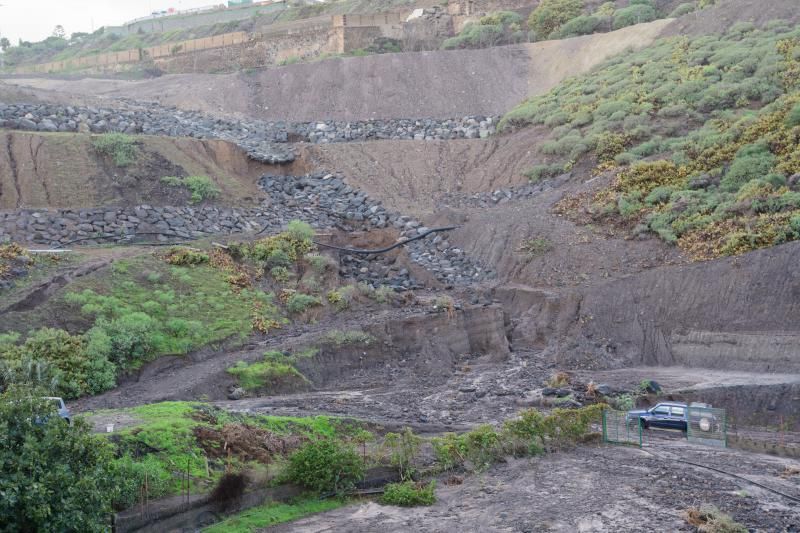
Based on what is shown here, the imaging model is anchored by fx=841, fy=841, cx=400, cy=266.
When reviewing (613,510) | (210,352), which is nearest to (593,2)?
(210,352)

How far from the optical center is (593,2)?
54.2m

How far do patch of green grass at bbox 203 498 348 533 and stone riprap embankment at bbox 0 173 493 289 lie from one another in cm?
1512

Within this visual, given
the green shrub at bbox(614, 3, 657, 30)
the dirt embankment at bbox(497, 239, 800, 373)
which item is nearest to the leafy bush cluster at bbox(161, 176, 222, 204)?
the dirt embankment at bbox(497, 239, 800, 373)

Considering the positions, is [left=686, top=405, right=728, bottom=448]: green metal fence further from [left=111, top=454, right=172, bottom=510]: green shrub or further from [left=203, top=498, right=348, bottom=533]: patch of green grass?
[left=111, top=454, right=172, bottom=510]: green shrub

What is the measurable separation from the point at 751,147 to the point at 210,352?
773 inches

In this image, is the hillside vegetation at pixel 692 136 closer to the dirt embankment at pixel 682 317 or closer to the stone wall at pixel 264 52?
the dirt embankment at pixel 682 317

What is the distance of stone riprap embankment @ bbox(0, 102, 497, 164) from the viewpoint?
33.3 meters

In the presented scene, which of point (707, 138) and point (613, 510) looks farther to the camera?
point (707, 138)

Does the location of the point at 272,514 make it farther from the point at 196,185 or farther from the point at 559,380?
the point at 196,185

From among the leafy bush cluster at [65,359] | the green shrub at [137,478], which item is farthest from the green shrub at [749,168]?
the green shrub at [137,478]

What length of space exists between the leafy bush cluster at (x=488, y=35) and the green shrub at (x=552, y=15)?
101cm

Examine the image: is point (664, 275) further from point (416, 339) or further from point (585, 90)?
point (585, 90)

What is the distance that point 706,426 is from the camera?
1752 centimetres

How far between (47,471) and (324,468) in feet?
16.0
